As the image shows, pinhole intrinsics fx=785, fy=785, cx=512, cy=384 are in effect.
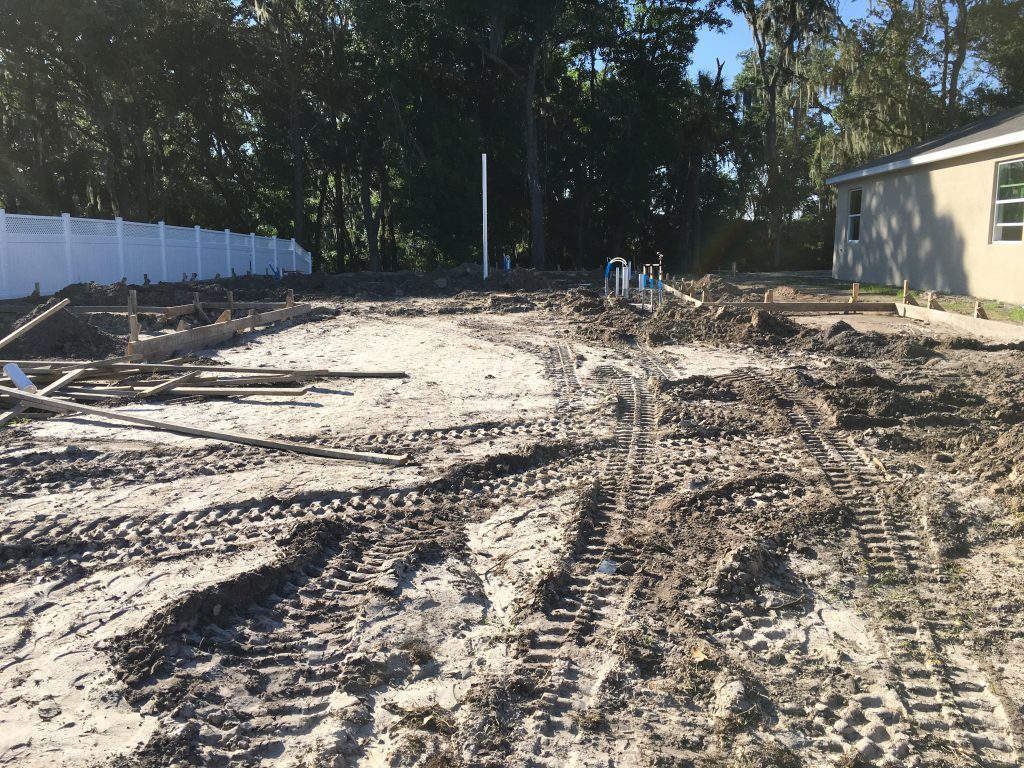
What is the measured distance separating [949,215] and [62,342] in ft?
62.3

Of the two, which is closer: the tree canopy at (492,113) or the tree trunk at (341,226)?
the tree canopy at (492,113)

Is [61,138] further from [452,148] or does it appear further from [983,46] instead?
[983,46]

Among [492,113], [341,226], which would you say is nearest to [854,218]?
[492,113]

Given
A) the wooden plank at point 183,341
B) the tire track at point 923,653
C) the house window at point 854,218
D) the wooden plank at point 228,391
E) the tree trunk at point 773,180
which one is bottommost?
the tire track at point 923,653

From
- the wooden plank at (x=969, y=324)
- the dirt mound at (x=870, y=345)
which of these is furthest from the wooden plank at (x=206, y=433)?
the wooden plank at (x=969, y=324)

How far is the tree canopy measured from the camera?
31734 mm

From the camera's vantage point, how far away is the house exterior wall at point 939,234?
673 inches

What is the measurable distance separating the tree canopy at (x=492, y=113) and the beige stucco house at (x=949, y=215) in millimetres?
11616

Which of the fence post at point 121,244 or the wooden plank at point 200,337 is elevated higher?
the fence post at point 121,244

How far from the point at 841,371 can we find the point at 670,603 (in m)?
6.87

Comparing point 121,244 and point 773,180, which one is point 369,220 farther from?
point 773,180

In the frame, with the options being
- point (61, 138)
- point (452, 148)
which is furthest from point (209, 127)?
point (452, 148)

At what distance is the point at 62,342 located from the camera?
1122 centimetres

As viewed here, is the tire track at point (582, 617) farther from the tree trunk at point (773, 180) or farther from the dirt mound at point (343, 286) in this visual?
the tree trunk at point (773, 180)
